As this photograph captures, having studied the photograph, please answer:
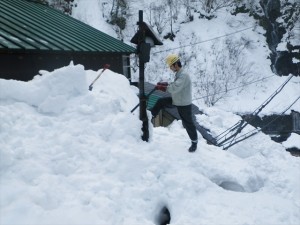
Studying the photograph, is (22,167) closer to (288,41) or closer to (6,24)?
(6,24)

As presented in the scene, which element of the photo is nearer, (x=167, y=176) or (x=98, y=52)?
(x=167, y=176)

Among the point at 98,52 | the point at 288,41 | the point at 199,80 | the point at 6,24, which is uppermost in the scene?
the point at 6,24

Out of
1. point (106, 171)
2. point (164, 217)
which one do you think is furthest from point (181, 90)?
point (164, 217)

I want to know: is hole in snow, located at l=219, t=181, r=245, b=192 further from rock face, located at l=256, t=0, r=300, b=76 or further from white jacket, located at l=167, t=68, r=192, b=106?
rock face, located at l=256, t=0, r=300, b=76

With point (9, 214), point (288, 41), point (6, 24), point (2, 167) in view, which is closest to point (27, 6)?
point (6, 24)

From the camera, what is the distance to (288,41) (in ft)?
99.4

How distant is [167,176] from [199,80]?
900 inches

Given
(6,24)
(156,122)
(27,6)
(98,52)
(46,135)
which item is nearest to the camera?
(46,135)

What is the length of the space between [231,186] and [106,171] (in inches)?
105

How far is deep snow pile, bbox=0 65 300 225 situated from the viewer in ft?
14.1

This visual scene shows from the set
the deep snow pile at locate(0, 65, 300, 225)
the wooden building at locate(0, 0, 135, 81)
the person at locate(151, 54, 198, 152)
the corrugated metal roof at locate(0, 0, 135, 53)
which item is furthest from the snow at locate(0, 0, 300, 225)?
the corrugated metal roof at locate(0, 0, 135, 53)

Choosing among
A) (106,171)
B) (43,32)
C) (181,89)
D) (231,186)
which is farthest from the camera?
(43,32)

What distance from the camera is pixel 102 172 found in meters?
5.09

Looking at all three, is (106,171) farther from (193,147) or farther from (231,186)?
(231,186)
